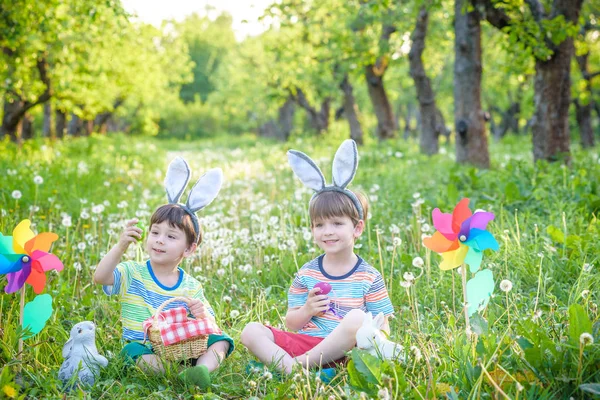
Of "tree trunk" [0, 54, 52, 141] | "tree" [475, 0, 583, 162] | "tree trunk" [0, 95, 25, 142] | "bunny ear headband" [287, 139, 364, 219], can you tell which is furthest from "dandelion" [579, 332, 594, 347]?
"tree trunk" [0, 95, 25, 142]

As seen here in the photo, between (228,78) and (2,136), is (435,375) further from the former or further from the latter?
(228,78)

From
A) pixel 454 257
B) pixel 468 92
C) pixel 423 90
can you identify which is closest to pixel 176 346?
pixel 454 257

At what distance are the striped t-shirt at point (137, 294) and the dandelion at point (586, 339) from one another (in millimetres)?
1842

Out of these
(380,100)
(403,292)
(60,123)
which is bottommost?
(403,292)

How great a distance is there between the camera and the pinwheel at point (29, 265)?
9.29 feet

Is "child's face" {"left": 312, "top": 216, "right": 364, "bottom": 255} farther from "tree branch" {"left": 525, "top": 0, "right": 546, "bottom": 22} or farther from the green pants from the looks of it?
"tree branch" {"left": 525, "top": 0, "right": 546, "bottom": 22}

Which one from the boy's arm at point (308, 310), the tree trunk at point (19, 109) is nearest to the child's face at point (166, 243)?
the boy's arm at point (308, 310)

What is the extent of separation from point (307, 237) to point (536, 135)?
487 cm

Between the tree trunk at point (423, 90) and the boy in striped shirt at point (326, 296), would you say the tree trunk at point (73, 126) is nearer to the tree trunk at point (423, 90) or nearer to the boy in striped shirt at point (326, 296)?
the tree trunk at point (423, 90)

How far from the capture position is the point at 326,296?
296 centimetres

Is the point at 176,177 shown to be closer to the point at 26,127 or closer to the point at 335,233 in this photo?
the point at 335,233

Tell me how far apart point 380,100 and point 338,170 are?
13033mm

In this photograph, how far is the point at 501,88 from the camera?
25328mm

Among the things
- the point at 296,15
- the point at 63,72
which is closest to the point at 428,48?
the point at 296,15
